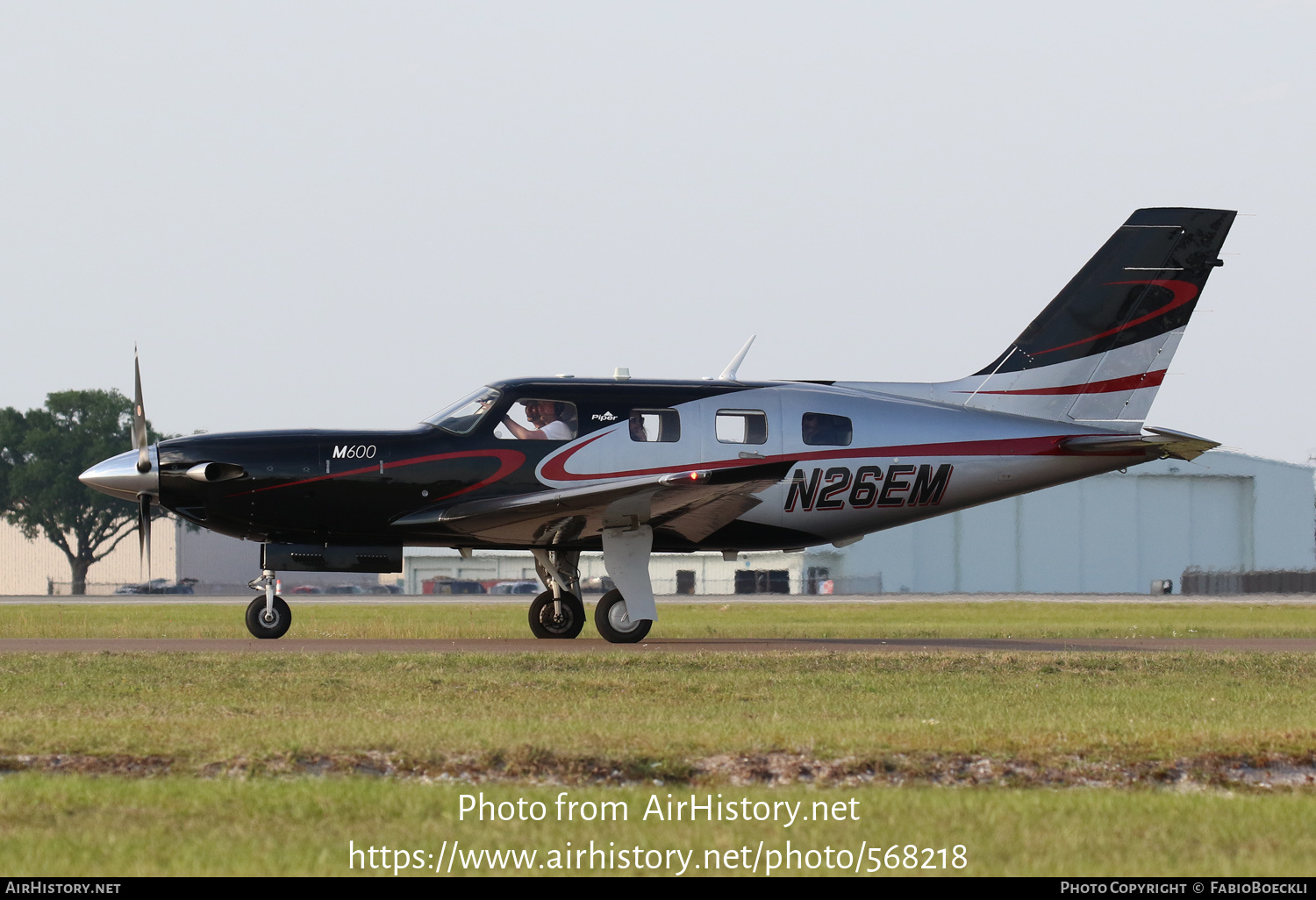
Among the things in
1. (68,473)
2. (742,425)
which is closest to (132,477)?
(742,425)

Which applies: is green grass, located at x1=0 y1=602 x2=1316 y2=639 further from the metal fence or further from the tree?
the tree

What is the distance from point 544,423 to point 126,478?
17.8 ft

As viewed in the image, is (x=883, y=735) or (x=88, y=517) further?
(x=88, y=517)

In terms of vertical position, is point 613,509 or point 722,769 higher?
point 613,509

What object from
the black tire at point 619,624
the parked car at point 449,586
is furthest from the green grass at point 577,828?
the parked car at point 449,586

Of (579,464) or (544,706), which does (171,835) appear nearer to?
(544,706)

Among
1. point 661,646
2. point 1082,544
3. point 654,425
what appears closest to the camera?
point 661,646

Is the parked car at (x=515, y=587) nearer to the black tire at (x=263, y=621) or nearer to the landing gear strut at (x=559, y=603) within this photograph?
the landing gear strut at (x=559, y=603)

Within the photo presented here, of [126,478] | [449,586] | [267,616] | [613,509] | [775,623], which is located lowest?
[449,586]

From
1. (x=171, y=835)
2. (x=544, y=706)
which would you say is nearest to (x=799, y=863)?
(x=171, y=835)

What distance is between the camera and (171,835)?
5926 millimetres

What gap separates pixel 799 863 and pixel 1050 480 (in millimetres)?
15106

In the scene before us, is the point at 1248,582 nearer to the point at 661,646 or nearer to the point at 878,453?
the point at 878,453

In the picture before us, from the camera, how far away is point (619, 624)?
18.4m
